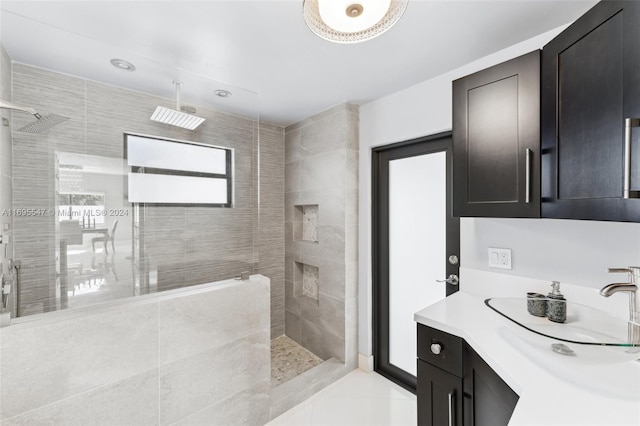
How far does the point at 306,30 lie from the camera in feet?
4.66

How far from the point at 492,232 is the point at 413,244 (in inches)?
24.0

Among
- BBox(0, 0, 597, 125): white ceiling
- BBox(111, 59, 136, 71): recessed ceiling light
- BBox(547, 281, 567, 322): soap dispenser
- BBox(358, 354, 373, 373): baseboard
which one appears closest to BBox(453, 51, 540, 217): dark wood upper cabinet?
BBox(0, 0, 597, 125): white ceiling

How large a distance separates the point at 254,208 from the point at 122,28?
118cm

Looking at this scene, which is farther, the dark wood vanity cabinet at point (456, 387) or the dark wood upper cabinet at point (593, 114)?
the dark wood vanity cabinet at point (456, 387)

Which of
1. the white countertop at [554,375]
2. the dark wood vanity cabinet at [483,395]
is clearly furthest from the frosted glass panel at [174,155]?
the dark wood vanity cabinet at [483,395]

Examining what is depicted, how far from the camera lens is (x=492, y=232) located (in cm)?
166

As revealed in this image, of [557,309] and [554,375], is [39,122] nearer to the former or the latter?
[554,375]

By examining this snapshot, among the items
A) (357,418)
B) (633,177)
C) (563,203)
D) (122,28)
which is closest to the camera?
(633,177)

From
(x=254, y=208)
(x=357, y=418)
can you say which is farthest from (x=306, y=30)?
(x=357, y=418)

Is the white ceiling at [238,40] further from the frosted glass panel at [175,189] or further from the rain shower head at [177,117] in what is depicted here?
the frosted glass panel at [175,189]

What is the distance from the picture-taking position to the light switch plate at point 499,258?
158 centimetres

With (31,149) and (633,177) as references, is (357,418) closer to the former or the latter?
(633,177)

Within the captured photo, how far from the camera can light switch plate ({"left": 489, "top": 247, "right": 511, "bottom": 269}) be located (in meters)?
1.58

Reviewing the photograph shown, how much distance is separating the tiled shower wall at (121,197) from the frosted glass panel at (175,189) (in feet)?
0.17
